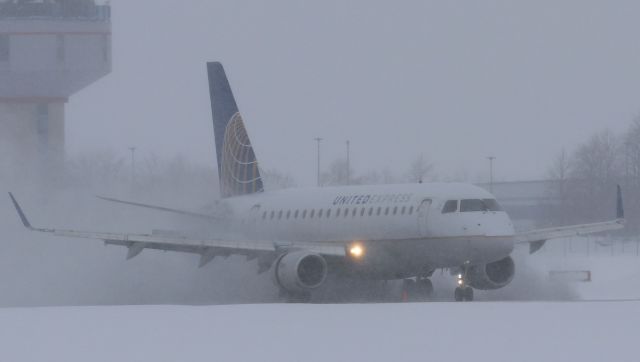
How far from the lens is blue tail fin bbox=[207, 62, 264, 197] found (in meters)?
49.4

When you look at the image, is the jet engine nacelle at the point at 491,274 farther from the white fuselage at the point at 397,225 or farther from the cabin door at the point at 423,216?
the cabin door at the point at 423,216

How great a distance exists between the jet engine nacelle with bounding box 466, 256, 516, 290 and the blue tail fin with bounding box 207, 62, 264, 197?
1127cm

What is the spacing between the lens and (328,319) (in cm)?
A: 2098

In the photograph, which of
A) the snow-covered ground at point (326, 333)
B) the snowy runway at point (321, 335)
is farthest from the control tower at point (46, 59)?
the snowy runway at point (321, 335)

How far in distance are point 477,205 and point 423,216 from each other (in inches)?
65.5

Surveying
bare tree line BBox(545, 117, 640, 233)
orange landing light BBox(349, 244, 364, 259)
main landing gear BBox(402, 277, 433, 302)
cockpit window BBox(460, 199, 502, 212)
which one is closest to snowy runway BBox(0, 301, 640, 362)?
cockpit window BBox(460, 199, 502, 212)

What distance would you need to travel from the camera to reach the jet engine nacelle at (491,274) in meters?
40.6

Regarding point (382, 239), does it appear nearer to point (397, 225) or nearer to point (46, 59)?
point (397, 225)

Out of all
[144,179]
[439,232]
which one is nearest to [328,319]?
[439,232]

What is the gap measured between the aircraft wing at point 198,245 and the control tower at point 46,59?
5600cm

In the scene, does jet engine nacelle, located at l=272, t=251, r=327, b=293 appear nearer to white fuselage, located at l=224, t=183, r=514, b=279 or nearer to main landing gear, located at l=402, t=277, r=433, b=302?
white fuselage, located at l=224, t=183, r=514, b=279

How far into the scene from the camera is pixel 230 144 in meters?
50.2

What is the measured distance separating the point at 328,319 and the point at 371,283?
2269 centimetres

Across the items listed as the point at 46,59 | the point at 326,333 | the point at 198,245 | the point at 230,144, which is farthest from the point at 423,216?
the point at 46,59
